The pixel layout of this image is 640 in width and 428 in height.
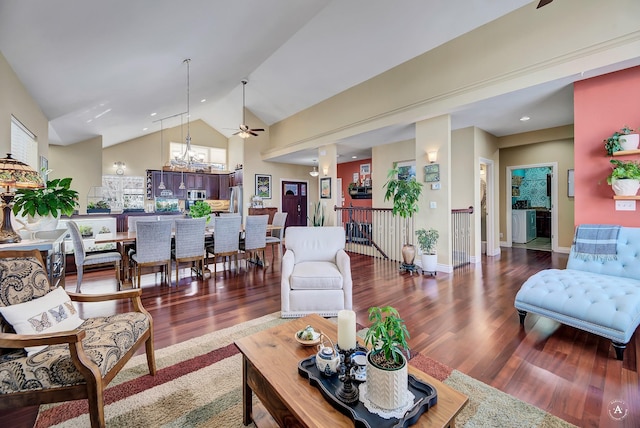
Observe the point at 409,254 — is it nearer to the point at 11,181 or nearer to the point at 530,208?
the point at 11,181

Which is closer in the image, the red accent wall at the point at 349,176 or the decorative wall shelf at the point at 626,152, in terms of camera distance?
the decorative wall shelf at the point at 626,152

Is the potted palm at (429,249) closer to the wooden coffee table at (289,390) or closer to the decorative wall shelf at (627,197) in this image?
the decorative wall shelf at (627,197)

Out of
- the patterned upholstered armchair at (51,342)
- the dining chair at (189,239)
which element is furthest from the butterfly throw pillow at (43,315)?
the dining chair at (189,239)

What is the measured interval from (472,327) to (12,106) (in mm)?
5456

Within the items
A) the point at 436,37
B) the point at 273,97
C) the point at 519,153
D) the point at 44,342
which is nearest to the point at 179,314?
the point at 44,342

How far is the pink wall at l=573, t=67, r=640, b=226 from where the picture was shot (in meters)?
3.05

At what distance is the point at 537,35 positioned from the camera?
11.3 feet

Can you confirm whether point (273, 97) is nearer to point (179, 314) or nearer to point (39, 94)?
point (39, 94)

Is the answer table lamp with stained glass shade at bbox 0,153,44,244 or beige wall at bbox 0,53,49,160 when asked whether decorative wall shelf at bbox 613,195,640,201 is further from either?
beige wall at bbox 0,53,49,160

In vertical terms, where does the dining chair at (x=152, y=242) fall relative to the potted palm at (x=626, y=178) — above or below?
below

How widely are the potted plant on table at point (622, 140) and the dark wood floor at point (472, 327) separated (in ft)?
6.29

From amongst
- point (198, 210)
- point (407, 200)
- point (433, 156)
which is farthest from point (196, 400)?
point (433, 156)

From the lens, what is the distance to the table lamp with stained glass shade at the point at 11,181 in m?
2.10

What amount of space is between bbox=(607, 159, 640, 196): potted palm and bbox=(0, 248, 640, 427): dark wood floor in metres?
1.48
